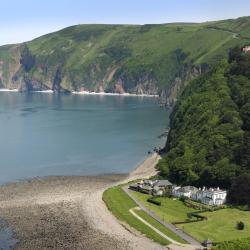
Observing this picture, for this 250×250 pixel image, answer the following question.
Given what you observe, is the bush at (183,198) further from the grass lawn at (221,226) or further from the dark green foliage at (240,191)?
the grass lawn at (221,226)

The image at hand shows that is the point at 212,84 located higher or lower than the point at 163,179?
higher

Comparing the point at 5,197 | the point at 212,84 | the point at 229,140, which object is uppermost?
the point at 212,84

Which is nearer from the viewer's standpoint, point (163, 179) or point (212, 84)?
point (163, 179)

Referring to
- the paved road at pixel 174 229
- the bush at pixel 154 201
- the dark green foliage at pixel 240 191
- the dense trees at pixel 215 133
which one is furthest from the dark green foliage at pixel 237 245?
the dense trees at pixel 215 133

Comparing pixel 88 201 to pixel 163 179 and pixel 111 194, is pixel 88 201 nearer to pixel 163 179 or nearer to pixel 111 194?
pixel 111 194

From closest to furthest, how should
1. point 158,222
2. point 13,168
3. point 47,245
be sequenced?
point 47,245 → point 158,222 → point 13,168

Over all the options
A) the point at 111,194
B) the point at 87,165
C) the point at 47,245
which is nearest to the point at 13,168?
the point at 87,165

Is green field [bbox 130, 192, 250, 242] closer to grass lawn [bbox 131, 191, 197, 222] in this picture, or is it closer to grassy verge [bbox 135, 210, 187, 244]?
grass lawn [bbox 131, 191, 197, 222]
